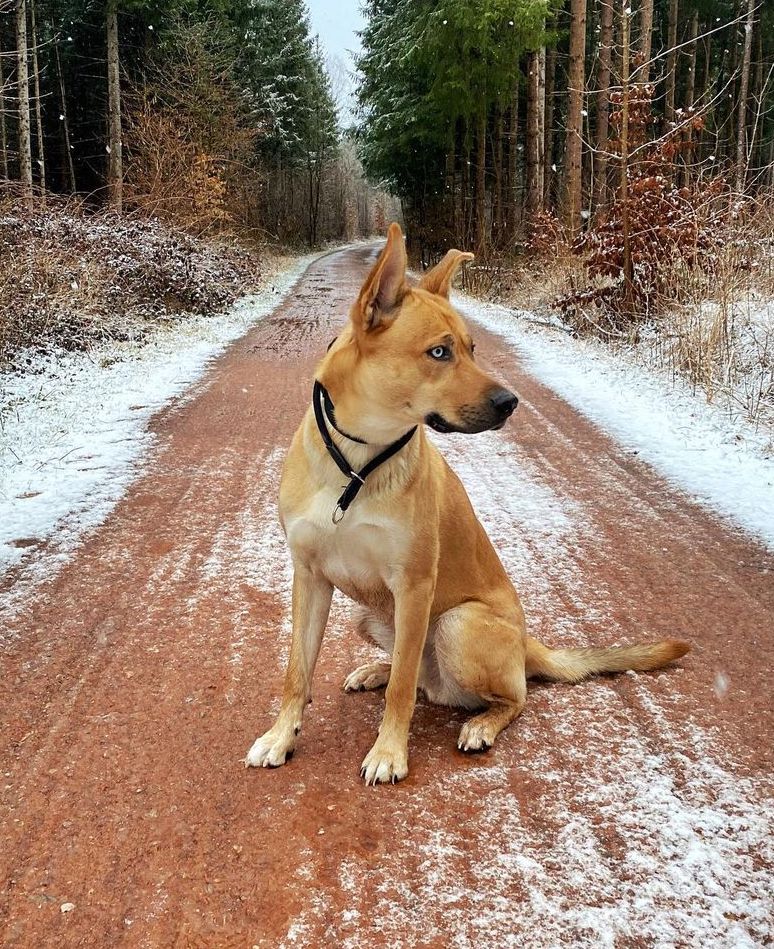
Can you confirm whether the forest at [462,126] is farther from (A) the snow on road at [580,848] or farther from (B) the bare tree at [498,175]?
(A) the snow on road at [580,848]

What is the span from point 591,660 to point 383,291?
186 centimetres

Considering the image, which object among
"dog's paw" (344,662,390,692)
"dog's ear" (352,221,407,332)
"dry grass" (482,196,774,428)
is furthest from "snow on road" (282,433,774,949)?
"dry grass" (482,196,774,428)

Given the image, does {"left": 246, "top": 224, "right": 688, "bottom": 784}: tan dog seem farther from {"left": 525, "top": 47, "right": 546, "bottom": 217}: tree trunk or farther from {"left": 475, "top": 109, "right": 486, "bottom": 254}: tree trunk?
{"left": 475, "top": 109, "right": 486, "bottom": 254}: tree trunk

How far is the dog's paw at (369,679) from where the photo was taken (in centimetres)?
346

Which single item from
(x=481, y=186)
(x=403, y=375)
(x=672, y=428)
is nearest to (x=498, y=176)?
(x=481, y=186)

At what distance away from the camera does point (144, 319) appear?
14758 mm

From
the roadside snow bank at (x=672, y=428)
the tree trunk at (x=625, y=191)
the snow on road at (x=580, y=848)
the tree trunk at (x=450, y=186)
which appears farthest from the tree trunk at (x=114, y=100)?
the snow on road at (x=580, y=848)

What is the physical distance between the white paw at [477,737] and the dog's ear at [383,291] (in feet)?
5.14

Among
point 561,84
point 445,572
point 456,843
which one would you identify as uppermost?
point 561,84

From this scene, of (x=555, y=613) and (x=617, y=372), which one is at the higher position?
(x=617, y=372)

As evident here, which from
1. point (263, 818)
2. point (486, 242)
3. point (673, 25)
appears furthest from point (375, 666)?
point (673, 25)

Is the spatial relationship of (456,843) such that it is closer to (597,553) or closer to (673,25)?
(597,553)

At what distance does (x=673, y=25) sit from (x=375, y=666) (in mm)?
34668

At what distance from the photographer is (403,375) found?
9.01 ft
